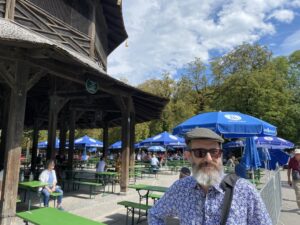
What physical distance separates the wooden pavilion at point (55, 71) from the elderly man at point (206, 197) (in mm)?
5061

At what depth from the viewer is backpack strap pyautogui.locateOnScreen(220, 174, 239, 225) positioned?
2.13 metres

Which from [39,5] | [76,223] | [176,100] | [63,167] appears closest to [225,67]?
[176,100]

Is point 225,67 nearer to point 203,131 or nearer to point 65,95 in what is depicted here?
point 65,95

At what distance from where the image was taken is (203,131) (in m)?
2.45

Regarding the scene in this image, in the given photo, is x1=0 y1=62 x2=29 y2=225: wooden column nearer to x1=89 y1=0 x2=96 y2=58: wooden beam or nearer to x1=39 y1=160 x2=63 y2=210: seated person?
x1=39 y1=160 x2=63 y2=210: seated person

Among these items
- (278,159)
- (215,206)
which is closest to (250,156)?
(278,159)

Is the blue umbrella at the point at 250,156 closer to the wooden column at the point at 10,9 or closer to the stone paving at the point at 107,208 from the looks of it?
the stone paving at the point at 107,208

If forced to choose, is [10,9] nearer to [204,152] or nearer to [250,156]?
[250,156]

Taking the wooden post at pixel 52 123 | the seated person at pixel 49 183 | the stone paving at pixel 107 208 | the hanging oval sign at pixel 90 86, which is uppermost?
the hanging oval sign at pixel 90 86

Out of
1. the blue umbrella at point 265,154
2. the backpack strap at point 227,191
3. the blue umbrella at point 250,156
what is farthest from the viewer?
the blue umbrella at point 265,154

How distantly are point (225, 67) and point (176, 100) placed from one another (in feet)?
27.0

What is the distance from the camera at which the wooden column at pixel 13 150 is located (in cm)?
717

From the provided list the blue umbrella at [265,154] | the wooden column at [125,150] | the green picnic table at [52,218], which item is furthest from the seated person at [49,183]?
the blue umbrella at [265,154]

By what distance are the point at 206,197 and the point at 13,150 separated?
20.4 feet
